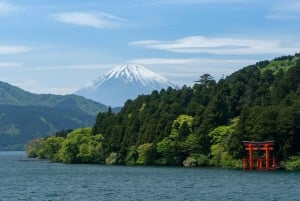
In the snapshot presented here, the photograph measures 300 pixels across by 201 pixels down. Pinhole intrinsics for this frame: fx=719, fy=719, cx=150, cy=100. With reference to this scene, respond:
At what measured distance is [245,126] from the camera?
124 meters

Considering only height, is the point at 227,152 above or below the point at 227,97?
below

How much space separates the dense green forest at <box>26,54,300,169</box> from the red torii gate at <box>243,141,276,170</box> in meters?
2.08

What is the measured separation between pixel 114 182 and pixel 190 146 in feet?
163

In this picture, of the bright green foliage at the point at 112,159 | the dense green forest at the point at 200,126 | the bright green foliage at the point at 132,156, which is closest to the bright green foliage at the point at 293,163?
the dense green forest at the point at 200,126

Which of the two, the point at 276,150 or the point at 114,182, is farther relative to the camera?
the point at 276,150

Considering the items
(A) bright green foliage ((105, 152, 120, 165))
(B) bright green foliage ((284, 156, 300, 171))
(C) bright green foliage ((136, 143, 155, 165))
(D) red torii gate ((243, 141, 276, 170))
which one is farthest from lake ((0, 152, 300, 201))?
(A) bright green foliage ((105, 152, 120, 165))

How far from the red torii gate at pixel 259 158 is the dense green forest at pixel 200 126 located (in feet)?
6.82

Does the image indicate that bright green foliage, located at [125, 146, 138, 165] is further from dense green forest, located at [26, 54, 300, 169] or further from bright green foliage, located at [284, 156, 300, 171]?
bright green foliage, located at [284, 156, 300, 171]

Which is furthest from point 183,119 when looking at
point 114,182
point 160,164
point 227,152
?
point 114,182

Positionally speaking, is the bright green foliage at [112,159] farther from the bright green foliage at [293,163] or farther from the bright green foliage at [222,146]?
the bright green foliage at [293,163]

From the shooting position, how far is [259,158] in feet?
389

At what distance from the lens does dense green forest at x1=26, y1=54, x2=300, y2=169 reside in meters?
120

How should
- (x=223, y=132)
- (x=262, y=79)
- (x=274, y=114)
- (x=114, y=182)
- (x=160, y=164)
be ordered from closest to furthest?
(x=114, y=182) < (x=274, y=114) < (x=223, y=132) < (x=160, y=164) < (x=262, y=79)

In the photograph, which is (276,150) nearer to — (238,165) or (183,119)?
(238,165)
